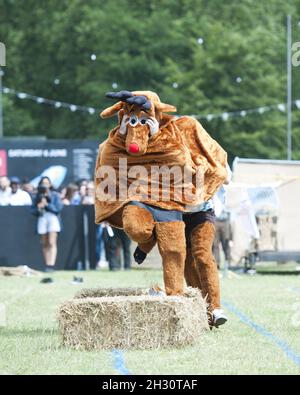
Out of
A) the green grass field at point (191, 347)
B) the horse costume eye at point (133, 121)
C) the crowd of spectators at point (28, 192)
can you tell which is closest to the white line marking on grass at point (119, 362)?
the green grass field at point (191, 347)

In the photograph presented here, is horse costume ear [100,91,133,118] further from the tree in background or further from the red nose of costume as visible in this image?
the tree in background

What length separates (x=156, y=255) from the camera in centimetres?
2522

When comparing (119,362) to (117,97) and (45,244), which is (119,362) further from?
(45,244)

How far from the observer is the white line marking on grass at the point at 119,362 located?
31.2 feet

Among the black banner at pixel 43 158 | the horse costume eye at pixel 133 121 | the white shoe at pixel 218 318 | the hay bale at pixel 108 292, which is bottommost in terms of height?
the white shoe at pixel 218 318

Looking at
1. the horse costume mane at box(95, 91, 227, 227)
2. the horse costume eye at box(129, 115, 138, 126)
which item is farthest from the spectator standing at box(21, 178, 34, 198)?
the horse costume eye at box(129, 115, 138, 126)

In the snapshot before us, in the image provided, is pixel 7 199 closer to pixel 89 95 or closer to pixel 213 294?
pixel 213 294

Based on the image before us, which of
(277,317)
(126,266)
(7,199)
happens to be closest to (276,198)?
(126,266)

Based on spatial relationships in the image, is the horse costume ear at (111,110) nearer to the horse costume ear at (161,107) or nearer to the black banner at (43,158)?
the horse costume ear at (161,107)

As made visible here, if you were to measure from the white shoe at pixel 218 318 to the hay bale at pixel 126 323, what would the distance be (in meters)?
1.15

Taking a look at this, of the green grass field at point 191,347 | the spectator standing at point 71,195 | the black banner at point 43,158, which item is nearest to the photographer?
the green grass field at point 191,347

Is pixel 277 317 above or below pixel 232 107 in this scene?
below

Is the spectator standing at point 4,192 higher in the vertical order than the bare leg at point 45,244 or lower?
higher
